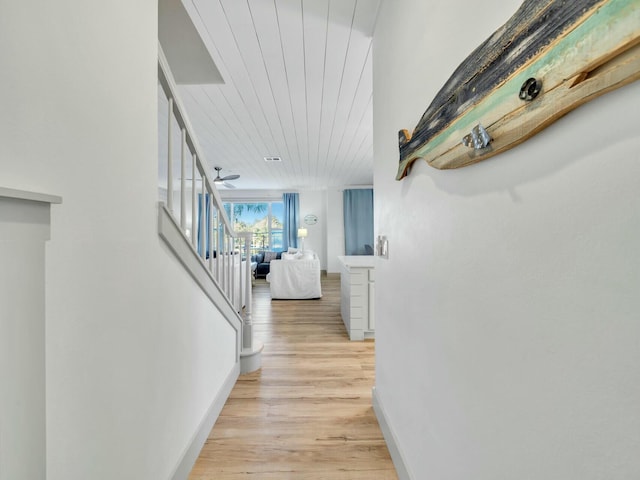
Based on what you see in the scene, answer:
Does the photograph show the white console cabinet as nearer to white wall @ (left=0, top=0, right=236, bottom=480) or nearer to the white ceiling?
the white ceiling

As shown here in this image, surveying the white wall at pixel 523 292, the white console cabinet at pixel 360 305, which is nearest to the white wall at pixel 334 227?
the white console cabinet at pixel 360 305

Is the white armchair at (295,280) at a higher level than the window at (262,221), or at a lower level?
lower

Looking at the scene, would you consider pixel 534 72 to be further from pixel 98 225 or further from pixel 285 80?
pixel 285 80

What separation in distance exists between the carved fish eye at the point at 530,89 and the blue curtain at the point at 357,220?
7.53 m

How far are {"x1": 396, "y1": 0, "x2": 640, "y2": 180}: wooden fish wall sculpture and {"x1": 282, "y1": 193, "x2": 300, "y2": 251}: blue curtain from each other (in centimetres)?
787

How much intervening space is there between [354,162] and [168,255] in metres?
4.44

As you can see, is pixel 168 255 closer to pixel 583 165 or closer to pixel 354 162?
pixel 583 165

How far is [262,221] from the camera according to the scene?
896 cm

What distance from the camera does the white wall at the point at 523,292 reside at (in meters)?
0.40

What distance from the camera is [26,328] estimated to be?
0.60 m

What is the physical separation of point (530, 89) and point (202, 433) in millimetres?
1929

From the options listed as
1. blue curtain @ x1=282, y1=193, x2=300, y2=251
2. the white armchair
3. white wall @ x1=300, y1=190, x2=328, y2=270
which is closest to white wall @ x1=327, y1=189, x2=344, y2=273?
white wall @ x1=300, y1=190, x2=328, y2=270

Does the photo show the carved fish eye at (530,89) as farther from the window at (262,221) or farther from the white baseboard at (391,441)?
the window at (262,221)

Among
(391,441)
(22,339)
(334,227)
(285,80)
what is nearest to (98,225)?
(22,339)
